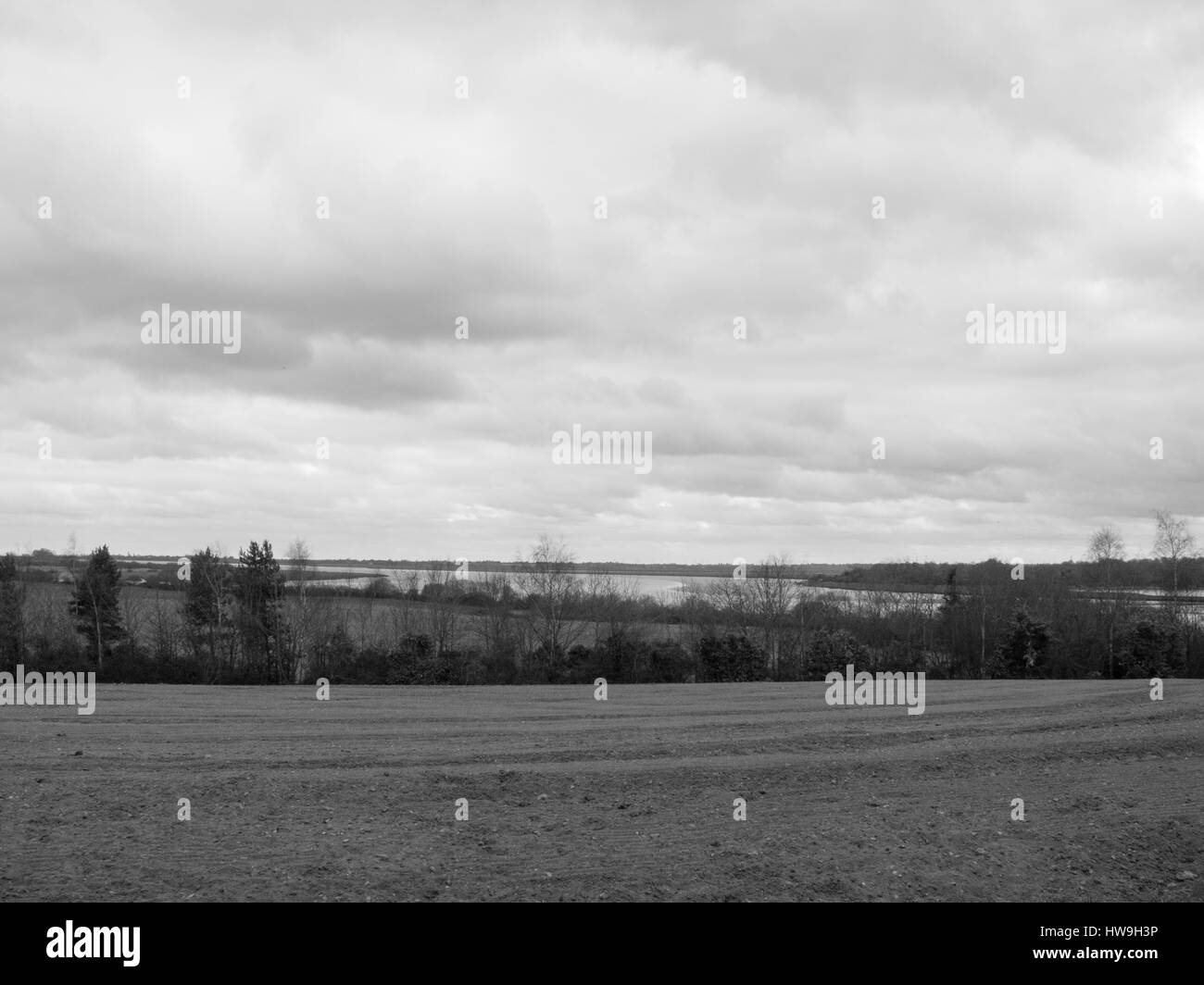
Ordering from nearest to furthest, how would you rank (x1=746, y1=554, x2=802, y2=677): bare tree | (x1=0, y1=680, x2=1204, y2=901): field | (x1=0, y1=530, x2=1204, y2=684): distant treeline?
(x1=0, y1=680, x2=1204, y2=901): field, (x1=0, y1=530, x2=1204, y2=684): distant treeline, (x1=746, y1=554, x2=802, y2=677): bare tree

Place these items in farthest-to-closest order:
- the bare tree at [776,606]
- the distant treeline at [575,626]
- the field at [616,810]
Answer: the bare tree at [776,606] < the distant treeline at [575,626] < the field at [616,810]

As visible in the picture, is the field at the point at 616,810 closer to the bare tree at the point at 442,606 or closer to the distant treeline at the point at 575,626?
the distant treeline at the point at 575,626

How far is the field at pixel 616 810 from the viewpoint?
33.6 ft

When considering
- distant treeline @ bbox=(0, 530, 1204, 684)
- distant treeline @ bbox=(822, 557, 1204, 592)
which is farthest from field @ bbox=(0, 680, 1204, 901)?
distant treeline @ bbox=(822, 557, 1204, 592)

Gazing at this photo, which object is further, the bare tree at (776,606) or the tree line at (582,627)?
the bare tree at (776,606)

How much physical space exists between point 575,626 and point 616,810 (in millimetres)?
52456

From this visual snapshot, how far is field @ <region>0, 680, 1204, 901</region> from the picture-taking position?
33.6ft

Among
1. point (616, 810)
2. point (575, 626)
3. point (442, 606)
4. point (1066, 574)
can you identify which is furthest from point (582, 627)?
point (616, 810)

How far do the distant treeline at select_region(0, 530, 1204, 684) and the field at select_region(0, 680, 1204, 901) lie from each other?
87.1 feet

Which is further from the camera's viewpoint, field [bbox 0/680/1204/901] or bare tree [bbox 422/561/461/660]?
bare tree [bbox 422/561/461/660]

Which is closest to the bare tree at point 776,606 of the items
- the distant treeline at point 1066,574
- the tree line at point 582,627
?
the tree line at point 582,627

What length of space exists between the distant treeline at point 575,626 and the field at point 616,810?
26542 millimetres

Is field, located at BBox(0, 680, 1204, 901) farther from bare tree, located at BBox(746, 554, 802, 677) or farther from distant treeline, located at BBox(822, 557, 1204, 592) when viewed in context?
distant treeline, located at BBox(822, 557, 1204, 592)

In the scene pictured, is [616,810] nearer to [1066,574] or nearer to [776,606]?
[776,606]
